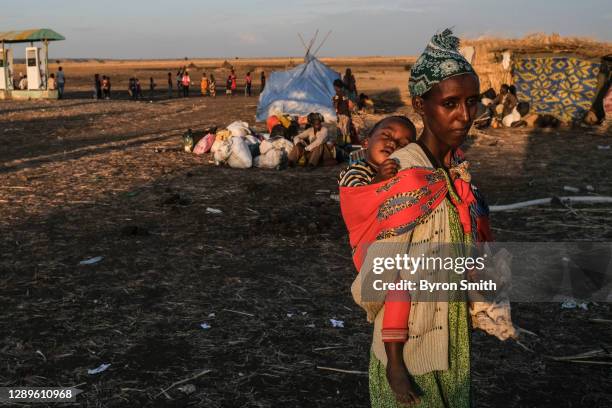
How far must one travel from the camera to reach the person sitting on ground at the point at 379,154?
6.39 ft

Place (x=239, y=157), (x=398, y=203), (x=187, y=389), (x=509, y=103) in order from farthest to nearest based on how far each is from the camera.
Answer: (x=509, y=103) → (x=239, y=157) → (x=187, y=389) → (x=398, y=203)

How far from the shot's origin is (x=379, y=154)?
2.25m

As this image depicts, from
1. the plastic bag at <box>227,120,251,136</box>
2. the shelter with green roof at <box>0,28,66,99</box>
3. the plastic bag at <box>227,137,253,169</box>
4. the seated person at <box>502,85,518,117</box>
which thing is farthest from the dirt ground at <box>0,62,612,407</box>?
the shelter with green roof at <box>0,28,66,99</box>

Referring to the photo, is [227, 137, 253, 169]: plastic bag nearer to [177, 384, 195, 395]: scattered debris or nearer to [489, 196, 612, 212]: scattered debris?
[489, 196, 612, 212]: scattered debris

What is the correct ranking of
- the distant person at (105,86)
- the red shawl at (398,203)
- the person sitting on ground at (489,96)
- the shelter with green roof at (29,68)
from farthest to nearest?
the distant person at (105,86) → the shelter with green roof at (29,68) → the person sitting on ground at (489,96) → the red shawl at (398,203)

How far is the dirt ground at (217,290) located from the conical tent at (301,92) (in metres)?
8.64

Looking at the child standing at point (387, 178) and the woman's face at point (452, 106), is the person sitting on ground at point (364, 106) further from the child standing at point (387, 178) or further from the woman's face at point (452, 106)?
the woman's face at point (452, 106)

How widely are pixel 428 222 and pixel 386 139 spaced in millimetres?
479

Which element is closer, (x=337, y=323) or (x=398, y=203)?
(x=398, y=203)

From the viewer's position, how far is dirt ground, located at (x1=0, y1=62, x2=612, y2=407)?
163 inches

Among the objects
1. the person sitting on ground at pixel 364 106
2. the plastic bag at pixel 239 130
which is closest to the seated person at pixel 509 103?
the person sitting on ground at pixel 364 106

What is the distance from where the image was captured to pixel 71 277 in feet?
19.8

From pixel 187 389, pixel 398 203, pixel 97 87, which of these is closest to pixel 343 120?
pixel 187 389

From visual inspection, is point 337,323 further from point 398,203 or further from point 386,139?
point 398,203
